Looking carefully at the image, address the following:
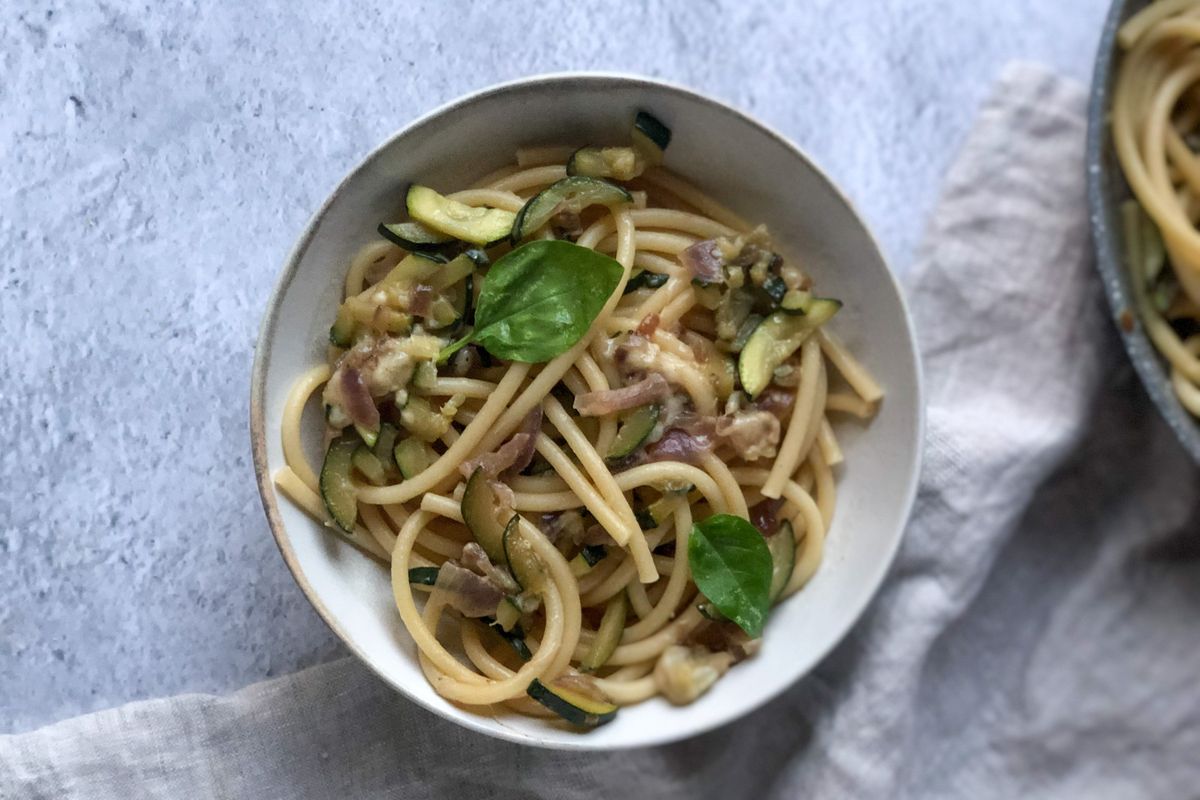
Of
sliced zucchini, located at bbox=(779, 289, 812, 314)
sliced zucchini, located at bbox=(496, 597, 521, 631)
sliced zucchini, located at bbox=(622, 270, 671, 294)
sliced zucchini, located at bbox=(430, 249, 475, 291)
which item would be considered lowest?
sliced zucchini, located at bbox=(496, 597, 521, 631)

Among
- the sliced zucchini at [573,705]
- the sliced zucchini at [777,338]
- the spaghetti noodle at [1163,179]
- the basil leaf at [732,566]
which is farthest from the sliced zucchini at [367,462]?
the spaghetti noodle at [1163,179]

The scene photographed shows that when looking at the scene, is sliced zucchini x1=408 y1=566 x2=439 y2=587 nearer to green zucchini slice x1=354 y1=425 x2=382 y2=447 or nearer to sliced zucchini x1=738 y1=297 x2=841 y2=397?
green zucchini slice x1=354 y1=425 x2=382 y2=447

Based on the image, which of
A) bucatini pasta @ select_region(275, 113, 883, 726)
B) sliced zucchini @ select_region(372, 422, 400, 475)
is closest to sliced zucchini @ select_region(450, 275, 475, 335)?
bucatini pasta @ select_region(275, 113, 883, 726)

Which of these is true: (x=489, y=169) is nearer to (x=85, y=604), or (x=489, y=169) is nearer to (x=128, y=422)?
(x=128, y=422)

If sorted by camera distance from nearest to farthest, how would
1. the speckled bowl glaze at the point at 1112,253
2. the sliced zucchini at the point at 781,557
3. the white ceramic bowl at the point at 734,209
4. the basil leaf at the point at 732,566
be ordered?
the white ceramic bowl at the point at 734,209, the basil leaf at the point at 732,566, the sliced zucchini at the point at 781,557, the speckled bowl glaze at the point at 1112,253

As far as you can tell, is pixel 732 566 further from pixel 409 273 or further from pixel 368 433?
pixel 409 273

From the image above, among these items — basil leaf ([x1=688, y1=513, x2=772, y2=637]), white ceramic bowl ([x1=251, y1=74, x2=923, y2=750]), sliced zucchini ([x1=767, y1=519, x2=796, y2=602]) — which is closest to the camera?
white ceramic bowl ([x1=251, y1=74, x2=923, y2=750])

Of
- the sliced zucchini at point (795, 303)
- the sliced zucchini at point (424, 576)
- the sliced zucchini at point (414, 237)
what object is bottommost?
the sliced zucchini at point (424, 576)

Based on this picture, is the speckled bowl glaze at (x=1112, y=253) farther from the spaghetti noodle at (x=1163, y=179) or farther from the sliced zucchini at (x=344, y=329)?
the sliced zucchini at (x=344, y=329)
